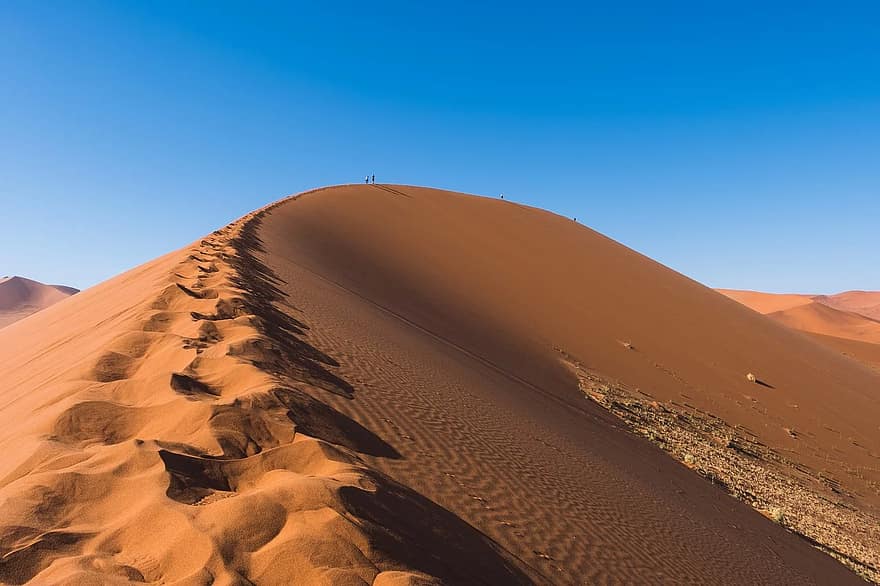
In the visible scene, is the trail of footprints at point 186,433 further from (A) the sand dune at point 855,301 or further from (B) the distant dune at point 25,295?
(A) the sand dune at point 855,301

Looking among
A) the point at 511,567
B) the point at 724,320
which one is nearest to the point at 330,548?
the point at 511,567

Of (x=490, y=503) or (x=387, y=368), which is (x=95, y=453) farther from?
(x=387, y=368)

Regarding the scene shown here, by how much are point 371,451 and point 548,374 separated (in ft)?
29.9

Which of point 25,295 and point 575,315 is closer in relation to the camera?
point 575,315

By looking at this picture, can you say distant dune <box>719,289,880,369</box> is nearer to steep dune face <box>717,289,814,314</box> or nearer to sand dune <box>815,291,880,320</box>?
steep dune face <box>717,289,814,314</box>

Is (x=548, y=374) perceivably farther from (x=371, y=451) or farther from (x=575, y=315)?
(x=371, y=451)

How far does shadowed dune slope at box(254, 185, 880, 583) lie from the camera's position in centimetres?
438

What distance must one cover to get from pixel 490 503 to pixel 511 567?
808 mm

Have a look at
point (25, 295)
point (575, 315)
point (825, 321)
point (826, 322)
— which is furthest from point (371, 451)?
point (25, 295)

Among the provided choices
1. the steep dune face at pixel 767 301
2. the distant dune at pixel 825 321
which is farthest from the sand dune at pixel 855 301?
the distant dune at pixel 825 321

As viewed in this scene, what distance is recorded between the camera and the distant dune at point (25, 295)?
200ft

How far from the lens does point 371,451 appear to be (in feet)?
12.7

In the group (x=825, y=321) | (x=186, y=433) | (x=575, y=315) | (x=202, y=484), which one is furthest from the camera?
(x=825, y=321)

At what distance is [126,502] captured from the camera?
261cm
